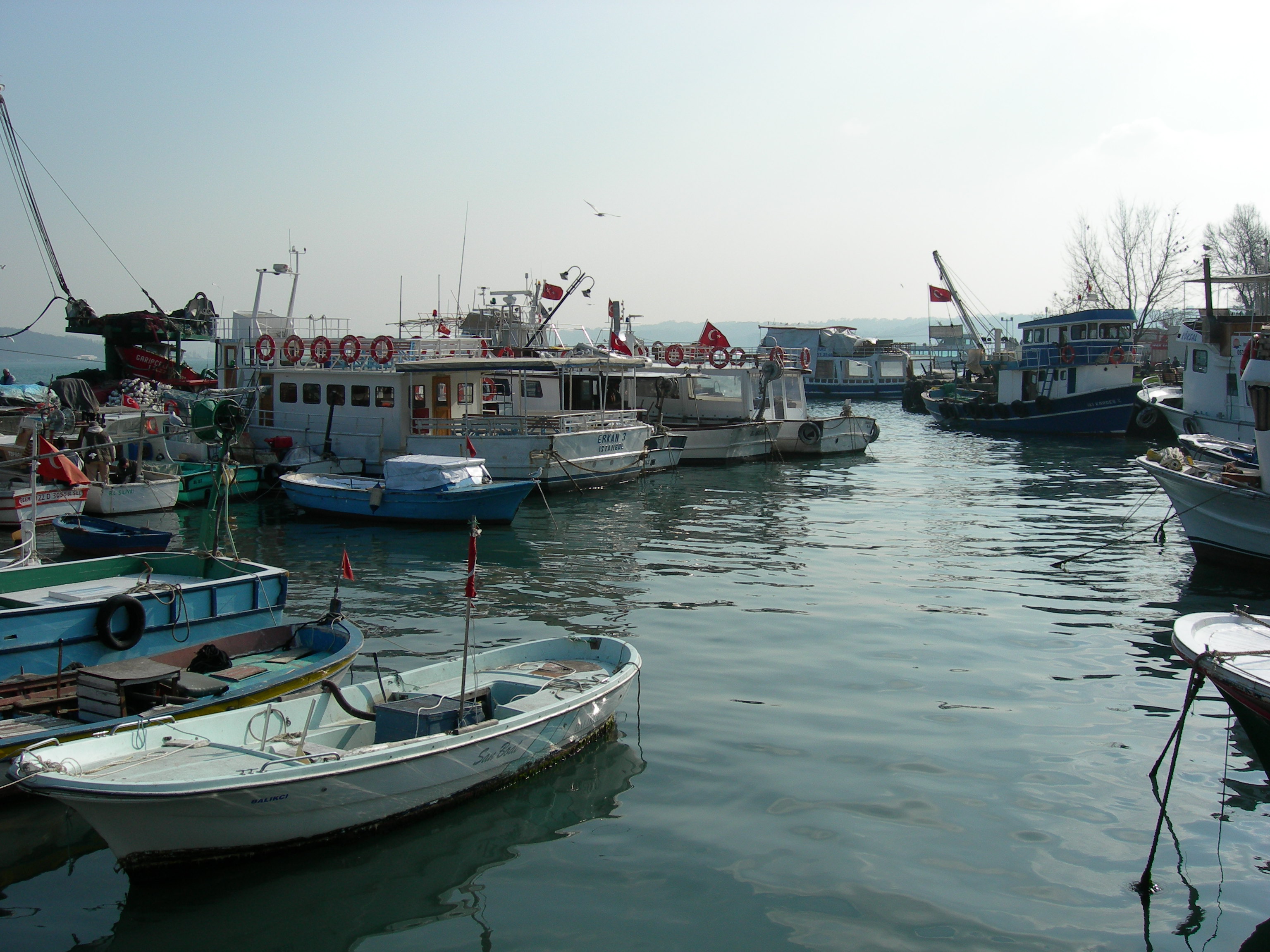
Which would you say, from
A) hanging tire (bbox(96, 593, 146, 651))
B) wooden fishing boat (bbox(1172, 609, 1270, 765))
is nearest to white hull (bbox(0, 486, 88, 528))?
hanging tire (bbox(96, 593, 146, 651))

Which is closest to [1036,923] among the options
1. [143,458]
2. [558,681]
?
[558,681]

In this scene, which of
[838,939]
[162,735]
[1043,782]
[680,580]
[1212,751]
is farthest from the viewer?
[680,580]

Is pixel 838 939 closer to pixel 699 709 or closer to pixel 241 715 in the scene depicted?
pixel 699 709

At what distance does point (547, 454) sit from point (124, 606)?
49.6 feet

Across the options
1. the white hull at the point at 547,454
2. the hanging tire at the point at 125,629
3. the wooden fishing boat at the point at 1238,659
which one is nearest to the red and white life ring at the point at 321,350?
the white hull at the point at 547,454

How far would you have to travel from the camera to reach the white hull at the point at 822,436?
32.9 metres

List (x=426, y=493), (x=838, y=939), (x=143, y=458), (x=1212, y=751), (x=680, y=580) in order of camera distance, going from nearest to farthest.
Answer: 1. (x=838, y=939)
2. (x=1212, y=751)
3. (x=680, y=580)
4. (x=426, y=493)
5. (x=143, y=458)

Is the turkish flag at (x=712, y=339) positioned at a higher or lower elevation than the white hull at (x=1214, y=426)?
higher

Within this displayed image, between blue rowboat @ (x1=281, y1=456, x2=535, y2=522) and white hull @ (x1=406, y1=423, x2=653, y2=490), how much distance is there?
2.77 meters

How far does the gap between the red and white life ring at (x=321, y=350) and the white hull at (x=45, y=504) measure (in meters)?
7.31

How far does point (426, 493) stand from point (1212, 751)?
15.2m

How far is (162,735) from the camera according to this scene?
723cm

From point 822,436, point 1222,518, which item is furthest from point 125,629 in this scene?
point 822,436

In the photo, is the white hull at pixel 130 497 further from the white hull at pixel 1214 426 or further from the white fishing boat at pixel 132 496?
the white hull at pixel 1214 426
